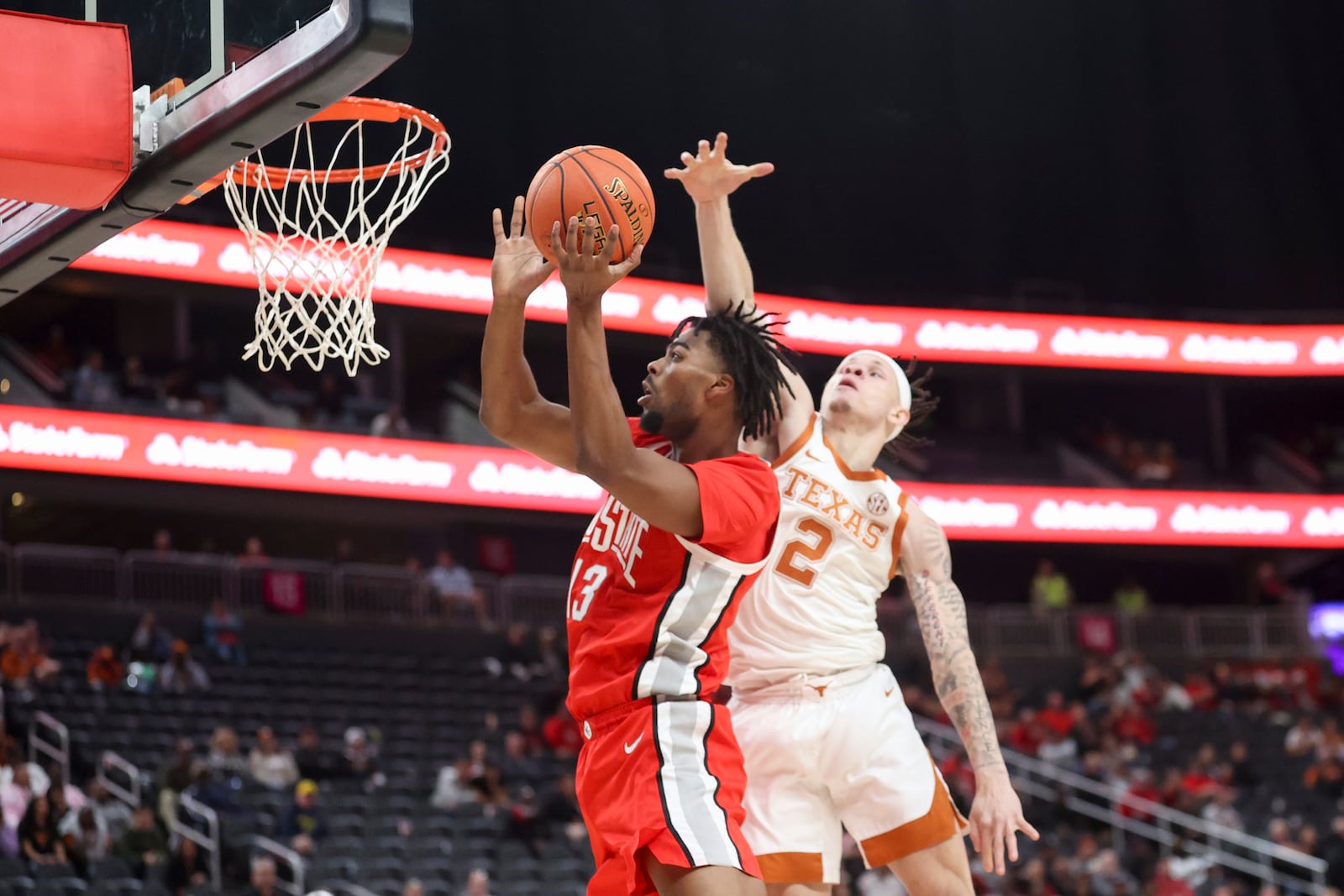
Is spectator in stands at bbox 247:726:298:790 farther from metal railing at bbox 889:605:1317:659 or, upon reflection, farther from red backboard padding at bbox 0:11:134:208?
metal railing at bbox 889:605:1317:659

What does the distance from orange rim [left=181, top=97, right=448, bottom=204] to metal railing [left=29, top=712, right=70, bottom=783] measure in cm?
884

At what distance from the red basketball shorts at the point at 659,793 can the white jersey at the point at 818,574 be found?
1197 millimetres

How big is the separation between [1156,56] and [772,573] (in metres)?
24.5

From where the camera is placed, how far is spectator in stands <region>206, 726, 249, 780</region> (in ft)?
44.5

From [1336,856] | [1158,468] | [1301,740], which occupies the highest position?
[1158,468]

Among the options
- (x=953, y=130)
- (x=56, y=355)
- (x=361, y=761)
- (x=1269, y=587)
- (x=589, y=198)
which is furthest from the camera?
(x=953, y=130)

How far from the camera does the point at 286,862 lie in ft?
41.2

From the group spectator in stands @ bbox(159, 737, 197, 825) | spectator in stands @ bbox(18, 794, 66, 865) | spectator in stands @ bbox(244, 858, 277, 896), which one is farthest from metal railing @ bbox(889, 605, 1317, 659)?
spectator in stands @ bbox(18, 794, 66, 865)

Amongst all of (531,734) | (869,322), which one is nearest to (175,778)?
(531,734)

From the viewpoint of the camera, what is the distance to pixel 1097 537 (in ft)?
83.6

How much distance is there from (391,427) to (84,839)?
34.4 feet

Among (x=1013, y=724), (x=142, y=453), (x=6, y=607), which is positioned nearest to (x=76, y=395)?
(x=142, y=453)

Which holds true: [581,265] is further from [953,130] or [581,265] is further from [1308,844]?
[953,130]

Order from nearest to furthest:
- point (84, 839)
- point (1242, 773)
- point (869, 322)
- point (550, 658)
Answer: point (84, 839) < point (1242, 773) < point (550, 658) < point (869, 322)
